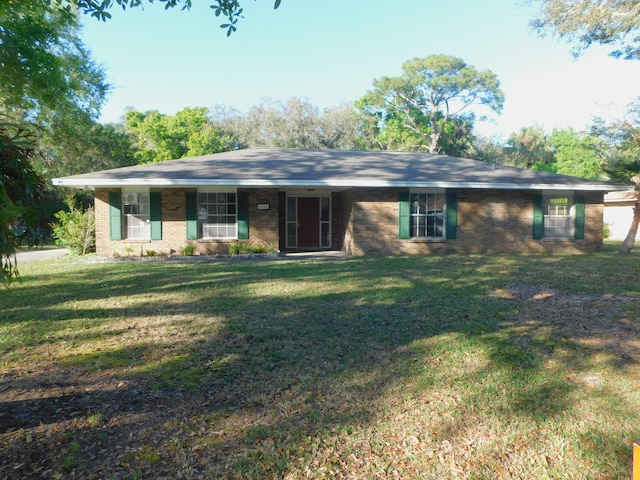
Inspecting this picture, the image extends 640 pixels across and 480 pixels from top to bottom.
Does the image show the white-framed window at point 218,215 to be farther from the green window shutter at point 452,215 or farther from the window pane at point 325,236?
the green window shutter at point 452,215

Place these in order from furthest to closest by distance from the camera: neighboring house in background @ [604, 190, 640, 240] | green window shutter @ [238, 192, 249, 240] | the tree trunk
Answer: neighboring house in background @ [604, 190, 640, 240] < green window shutter @ [238, 192, 249, 240] < the tree trunk

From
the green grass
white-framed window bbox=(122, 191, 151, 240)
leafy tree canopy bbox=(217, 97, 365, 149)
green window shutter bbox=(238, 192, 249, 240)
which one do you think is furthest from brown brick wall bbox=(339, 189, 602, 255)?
leafy tree canopy bbox=(217, 97, 365, 149)

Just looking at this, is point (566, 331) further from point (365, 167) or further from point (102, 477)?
point (365, 167)

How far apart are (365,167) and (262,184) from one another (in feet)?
14.5

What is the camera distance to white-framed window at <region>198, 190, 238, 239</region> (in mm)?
14562

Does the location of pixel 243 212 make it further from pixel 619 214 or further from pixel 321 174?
pixel 619 214

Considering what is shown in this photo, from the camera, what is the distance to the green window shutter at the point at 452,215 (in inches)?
588

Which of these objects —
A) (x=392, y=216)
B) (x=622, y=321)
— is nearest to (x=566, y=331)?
(x=622, y=321)

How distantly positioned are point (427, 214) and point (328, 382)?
11939 mm

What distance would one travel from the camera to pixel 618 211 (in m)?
27.5

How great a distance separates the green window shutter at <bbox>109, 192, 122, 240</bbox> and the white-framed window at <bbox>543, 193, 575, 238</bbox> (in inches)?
564

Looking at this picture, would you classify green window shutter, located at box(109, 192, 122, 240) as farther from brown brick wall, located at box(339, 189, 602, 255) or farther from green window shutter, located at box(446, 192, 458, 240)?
green window shutter, located at box(446, 192, 458, 240)

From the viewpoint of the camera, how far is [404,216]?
14758mm

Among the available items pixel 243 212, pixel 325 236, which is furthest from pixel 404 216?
pixel 243 212
